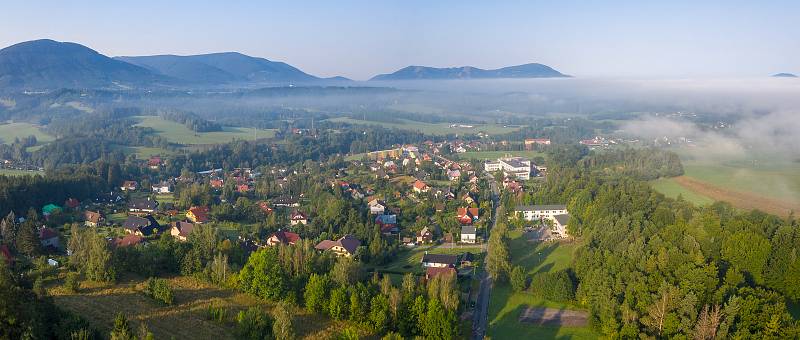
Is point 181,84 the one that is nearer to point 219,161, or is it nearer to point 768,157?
point 219,161

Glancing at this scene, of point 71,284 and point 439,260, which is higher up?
point 71,284

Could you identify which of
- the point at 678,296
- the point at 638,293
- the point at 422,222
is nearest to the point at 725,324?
the point at 678,296

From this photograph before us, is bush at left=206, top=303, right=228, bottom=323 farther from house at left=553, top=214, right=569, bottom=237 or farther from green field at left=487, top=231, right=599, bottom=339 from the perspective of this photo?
house at left=553, top=214, right=569, bottom=237

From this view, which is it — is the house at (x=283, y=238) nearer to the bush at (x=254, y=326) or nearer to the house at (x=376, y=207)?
the house at (x=376, y=207)

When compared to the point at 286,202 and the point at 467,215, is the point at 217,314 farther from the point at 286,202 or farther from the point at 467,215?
the point at 286,202

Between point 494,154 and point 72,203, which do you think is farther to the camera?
point 494,154

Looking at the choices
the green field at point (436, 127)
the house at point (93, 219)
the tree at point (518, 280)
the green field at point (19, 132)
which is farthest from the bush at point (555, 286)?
the green field at point (19, 132)

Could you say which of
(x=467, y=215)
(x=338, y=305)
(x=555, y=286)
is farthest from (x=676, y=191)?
(x=338, y=305)
